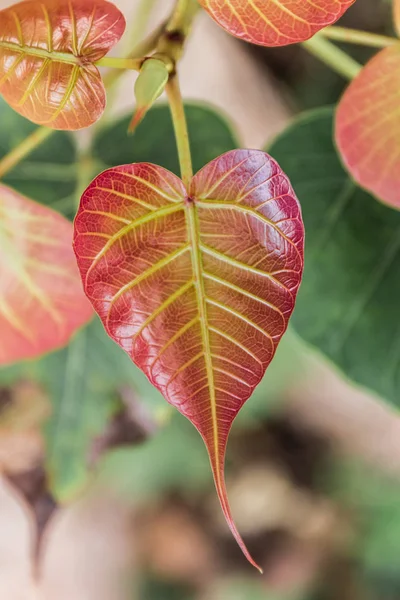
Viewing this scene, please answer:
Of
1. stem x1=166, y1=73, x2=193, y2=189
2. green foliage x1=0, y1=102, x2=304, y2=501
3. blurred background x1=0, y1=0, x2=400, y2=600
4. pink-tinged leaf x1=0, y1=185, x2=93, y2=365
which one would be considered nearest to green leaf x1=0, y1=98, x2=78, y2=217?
green foliage x1=0, y1=102, x2=304, y2=501

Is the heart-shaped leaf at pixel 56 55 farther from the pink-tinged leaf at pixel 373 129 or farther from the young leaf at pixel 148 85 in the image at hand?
the pink-tinged leaf at pixel 373 129

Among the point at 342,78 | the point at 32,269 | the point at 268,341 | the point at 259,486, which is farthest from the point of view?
the point at 259,486

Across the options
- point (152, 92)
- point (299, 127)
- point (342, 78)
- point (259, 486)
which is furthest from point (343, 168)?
point (259, 486)

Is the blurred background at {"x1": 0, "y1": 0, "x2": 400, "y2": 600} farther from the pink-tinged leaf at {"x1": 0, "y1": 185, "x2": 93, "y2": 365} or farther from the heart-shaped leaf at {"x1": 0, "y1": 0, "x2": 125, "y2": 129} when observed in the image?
the heart-shaped leaf at {"x1": 0, "y1": 0, "x2": 125, "y2": 129}

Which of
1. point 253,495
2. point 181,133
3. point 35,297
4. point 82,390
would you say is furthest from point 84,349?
point 253,495

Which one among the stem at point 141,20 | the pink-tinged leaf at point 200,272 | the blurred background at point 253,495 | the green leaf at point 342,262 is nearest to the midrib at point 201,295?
the pink-tinged leaf at point 200,272

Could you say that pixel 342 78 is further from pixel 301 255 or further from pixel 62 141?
pixel 301 255

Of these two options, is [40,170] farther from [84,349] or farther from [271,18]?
[271,18]
